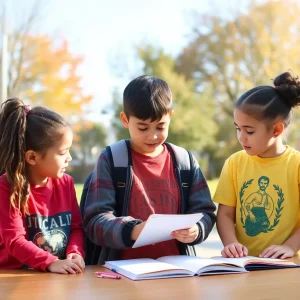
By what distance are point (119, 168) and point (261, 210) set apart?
0.45 metres

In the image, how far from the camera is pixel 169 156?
179 centimetres

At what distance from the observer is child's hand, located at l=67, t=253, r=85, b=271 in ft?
4.77

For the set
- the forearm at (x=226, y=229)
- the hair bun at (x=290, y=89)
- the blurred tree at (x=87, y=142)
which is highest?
the blurred tree at (x=87, y=142)

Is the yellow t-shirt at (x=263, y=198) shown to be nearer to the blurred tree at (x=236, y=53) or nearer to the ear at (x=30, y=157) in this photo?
the ear at (x=30, y=157)

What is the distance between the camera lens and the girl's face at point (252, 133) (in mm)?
1758

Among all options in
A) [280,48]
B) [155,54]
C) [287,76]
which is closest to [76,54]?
[155,54]

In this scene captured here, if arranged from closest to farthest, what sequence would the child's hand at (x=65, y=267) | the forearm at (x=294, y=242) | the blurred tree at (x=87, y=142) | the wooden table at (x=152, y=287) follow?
1. the wooden table at (x=152, y=287)
2. the child's hand at (x=65, y=267)
3. the forearm at (x=294, y=242)
4. the blurred tree at (x=87, y=142)

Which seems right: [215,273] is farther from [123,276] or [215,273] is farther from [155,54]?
[155,54]

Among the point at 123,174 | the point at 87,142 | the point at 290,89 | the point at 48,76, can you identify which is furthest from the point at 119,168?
the point at 87,142

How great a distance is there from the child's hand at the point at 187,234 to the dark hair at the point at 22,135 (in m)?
0.42

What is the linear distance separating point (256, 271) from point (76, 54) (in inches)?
388

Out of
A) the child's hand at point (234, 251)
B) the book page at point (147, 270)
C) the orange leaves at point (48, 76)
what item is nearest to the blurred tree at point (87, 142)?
the orange leaves at point (48, 76)

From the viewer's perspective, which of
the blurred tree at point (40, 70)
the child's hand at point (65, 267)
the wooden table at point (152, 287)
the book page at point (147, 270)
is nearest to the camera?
the wooden table at point (152, 287)

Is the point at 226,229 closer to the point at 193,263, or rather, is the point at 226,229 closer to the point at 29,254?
the point at 193,263
